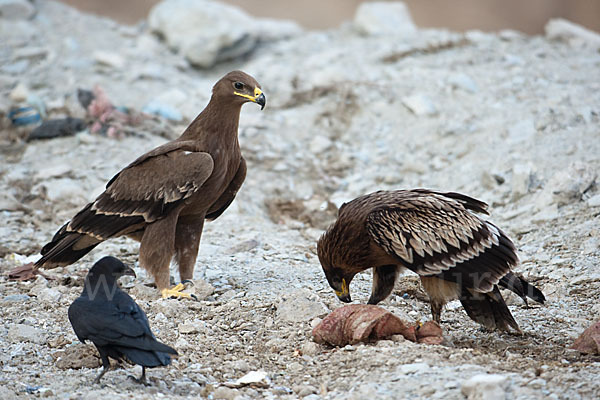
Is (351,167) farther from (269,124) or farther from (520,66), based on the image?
(520,66)

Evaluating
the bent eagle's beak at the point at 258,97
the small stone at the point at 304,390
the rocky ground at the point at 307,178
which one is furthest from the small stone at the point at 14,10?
the small stone at the point at 304,390

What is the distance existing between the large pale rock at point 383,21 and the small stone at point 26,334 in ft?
32.2

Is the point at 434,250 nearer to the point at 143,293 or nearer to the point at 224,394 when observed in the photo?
the point at 224,394

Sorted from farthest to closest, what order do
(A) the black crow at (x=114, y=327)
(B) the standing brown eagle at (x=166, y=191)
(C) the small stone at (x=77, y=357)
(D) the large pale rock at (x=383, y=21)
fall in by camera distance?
(D) the large pale rock at (x=383, y=21)
(B) the standing brown eagle at (x=166, y=191)
(C) the small stone at (x=77, y=357)
(A) the black crow at (x=114, y=327)

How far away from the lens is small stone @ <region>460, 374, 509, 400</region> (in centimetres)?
339

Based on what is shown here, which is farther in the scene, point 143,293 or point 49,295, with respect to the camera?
point 143,293

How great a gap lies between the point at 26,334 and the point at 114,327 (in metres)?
1.26

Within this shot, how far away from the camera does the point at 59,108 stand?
416 inches

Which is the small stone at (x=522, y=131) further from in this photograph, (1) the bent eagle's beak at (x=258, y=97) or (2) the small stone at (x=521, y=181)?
(1) the bent eagle's beak at (x=258, y=97)

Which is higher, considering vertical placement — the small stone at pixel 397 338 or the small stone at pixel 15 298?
the small stone at pixel 397 338

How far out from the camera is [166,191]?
5.65m

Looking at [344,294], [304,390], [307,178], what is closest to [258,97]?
[344,294]

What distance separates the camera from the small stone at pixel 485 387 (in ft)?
11.1

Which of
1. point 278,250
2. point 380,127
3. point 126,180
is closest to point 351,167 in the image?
point 380,127
